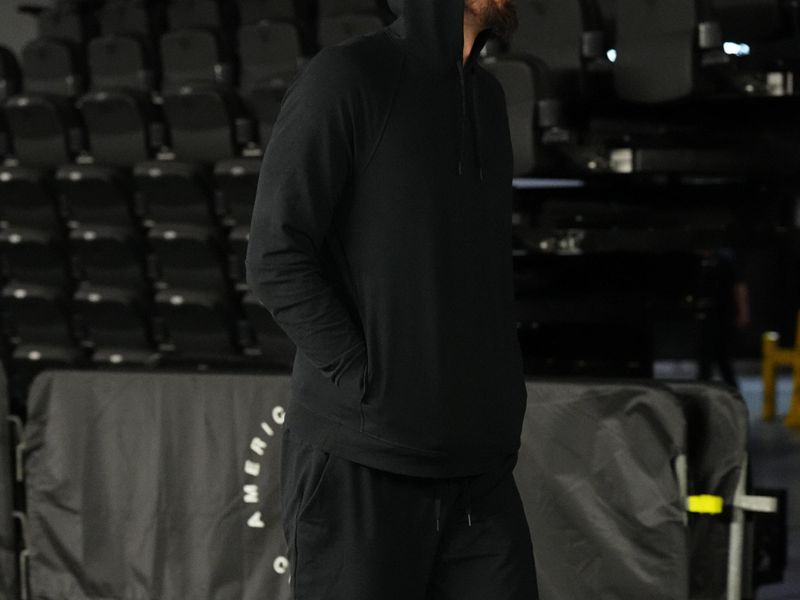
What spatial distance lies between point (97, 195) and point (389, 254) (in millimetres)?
4516

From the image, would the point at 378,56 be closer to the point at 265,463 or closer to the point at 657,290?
the point at 265,463

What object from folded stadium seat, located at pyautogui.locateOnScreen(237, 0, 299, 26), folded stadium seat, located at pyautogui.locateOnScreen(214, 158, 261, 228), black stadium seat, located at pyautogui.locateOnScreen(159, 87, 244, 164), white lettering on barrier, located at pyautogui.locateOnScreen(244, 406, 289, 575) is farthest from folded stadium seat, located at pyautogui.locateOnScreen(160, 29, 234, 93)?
white lettering on barrier, located at pyautogui.locateOnScreen(244, 406, 289, 575)

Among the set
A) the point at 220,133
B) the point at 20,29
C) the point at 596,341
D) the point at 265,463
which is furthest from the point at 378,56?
the point at 20,29

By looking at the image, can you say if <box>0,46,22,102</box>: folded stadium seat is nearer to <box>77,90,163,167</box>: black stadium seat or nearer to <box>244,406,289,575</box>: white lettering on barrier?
<box>77,90,163,167</box>: black stadium seat

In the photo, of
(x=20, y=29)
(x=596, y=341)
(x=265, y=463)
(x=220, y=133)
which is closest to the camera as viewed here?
(x=265, y=463)

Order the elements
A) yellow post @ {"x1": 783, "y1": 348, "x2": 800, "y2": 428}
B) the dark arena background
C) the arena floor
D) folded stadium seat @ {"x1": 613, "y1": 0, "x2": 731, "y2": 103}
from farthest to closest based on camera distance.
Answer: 1. yellow post @ {"x1": 783, "y1": 348, "x2": 800, "y2": 428}
2. folded stadium seat @ {"x1": 613, "y1": 0, "x2": 731, "y2": 103}
3. the arena floor
4. the dark arena background

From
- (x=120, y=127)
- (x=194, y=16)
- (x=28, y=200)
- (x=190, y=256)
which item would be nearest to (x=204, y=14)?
(x=194, y=16)

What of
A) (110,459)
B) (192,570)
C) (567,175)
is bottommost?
(192,570)

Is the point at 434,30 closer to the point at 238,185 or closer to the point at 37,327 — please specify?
the point at 238,185

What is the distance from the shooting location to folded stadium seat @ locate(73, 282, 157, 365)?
5.86 meters

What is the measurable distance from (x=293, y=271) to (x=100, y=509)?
5.68ft

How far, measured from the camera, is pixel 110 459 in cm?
317

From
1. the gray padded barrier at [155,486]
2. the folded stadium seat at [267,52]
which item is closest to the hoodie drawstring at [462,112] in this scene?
the gray padded barrier at [155,486]

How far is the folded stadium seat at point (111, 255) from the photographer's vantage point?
588 centimetres
